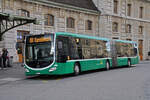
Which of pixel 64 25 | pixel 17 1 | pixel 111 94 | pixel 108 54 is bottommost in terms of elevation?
pixel 111 94

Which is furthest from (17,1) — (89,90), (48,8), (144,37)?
(144,37)

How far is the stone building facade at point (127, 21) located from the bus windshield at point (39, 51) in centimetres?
2171

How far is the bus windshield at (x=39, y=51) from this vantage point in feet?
45.1

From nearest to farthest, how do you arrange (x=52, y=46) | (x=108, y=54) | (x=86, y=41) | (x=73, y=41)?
1. (x=52, y=46)
2. (x=73, y=41)
3. (x=86, y=41)
4. (x=108, y=54)

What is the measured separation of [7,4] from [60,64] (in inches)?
497

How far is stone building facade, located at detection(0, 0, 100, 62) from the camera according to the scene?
2431 centimetres

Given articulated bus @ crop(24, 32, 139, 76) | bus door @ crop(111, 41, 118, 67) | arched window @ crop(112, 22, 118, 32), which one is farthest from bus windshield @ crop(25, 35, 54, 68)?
arched window @ crop(112, 22, 118, 32)

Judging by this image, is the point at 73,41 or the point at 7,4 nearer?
the point at 73,41

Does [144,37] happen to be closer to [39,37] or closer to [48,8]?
[48,8]

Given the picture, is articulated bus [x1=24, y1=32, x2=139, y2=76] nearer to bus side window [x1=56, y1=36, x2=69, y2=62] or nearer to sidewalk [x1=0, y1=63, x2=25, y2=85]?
bus side window [x1=56, y1=36, x2=69, y2=62]

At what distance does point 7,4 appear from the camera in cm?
2395

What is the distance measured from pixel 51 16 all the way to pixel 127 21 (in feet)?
50.6

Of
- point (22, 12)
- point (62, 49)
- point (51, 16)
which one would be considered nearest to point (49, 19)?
point (51, 16)

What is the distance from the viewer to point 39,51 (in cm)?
1403
